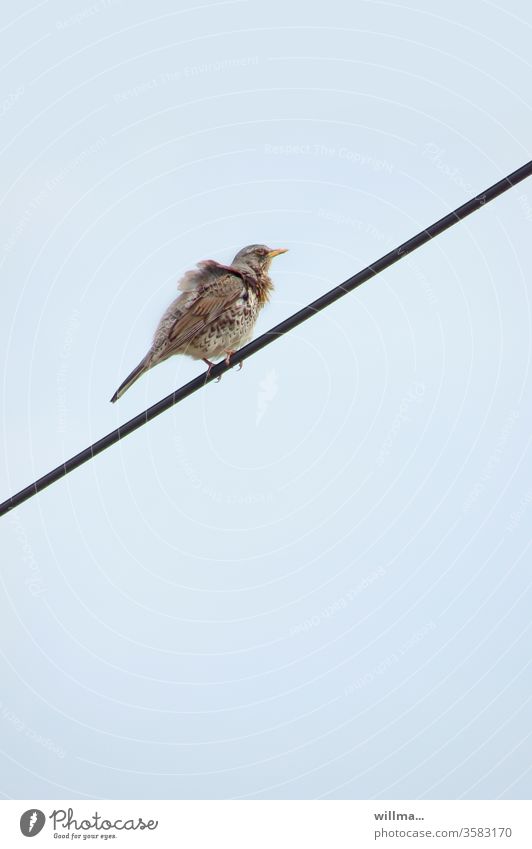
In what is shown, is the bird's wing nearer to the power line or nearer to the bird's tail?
the bird's tail

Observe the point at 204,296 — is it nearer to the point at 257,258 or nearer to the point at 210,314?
the point at 210,314

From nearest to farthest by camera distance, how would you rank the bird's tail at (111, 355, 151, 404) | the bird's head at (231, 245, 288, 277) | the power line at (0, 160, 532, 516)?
the power line at (0, 160, 532, 516) → the bird's tail at (111, 355, 151, 404) → the bird's head at (231, 245, 288, 277)

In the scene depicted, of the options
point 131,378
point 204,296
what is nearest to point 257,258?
point 204,296

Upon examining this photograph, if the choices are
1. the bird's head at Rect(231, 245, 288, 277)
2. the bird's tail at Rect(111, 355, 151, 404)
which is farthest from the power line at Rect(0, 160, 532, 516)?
the bird's head at Rect(231, 245, 288, 277)

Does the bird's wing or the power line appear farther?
the bird's wing
